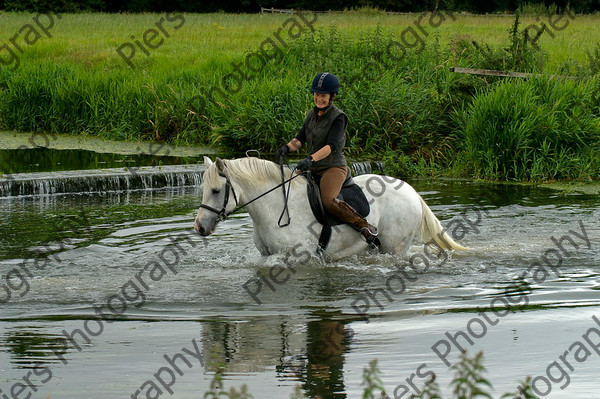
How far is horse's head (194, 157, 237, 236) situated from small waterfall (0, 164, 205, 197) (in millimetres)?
6847

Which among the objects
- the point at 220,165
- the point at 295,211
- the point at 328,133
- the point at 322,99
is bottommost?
the point at 295,211

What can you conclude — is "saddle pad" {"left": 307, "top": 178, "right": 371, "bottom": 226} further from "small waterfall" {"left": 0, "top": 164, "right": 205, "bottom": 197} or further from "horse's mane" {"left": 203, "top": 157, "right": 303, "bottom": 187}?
"small waterfall" {"left": 0, "top": 164, "right": 205, "bottom": 197}

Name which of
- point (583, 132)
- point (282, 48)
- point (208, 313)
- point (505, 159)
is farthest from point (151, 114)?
point (208, 313)

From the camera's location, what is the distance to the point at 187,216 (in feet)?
39.9

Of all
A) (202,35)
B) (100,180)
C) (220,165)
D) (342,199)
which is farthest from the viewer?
(202,35)

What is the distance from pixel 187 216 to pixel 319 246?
13.6ft

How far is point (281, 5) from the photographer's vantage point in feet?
184

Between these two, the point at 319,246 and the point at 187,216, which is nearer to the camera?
the point at 319,246

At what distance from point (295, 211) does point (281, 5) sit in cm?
4940

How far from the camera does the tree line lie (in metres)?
50.8

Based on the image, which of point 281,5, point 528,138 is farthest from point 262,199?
point 281,5

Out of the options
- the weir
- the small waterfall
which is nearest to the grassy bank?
the weir

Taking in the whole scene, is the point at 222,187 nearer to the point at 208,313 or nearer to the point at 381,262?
the point at 208,313

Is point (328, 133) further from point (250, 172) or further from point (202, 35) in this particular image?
point (202, 35)
